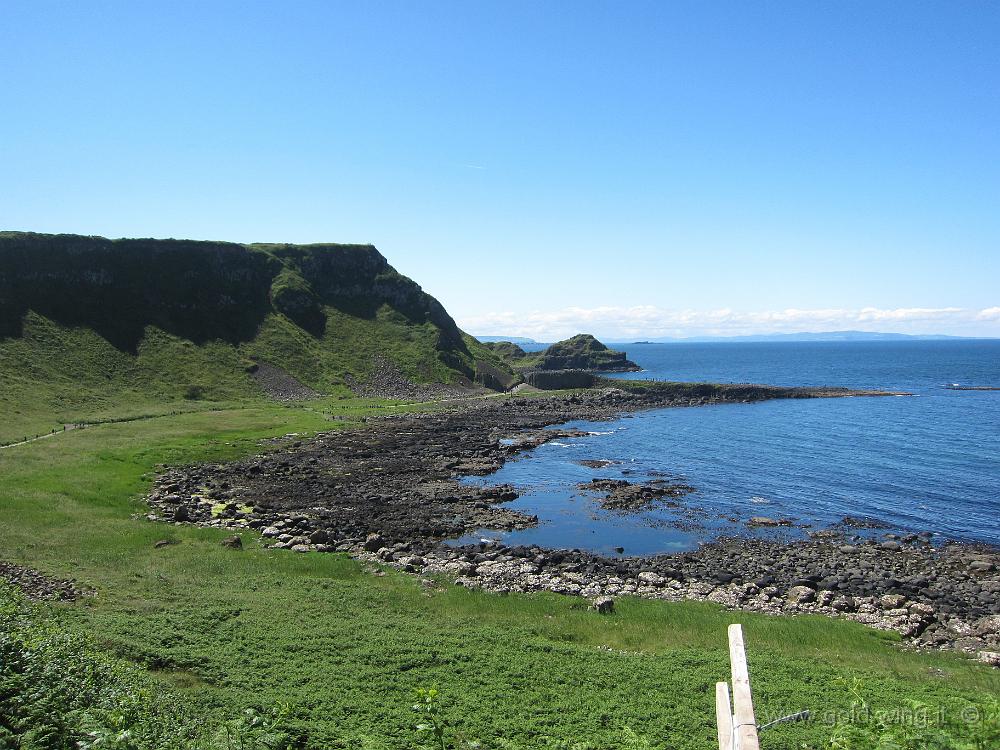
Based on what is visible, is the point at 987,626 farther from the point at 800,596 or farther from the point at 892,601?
the point at 800,596

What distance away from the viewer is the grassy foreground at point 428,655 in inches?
741

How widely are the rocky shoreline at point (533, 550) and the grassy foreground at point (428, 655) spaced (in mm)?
2633

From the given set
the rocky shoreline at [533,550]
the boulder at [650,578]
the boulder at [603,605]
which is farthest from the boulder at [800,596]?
the boulder at [603,605]

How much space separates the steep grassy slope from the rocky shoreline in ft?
114

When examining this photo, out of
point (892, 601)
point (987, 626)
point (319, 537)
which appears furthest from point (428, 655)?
point (987, 626)

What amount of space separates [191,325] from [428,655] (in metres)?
132

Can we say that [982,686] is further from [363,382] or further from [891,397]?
[891,397]

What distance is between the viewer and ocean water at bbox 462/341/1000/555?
48688mm

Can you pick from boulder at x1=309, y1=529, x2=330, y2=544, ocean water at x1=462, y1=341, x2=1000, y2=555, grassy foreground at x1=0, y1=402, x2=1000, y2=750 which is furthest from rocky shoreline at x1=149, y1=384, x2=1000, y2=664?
ocean water at x1=462, y1=341, x2=1000, y2=555

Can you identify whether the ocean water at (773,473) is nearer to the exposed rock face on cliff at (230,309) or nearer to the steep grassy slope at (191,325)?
the steep grassy slope at (191,325)

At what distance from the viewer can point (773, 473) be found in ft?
223

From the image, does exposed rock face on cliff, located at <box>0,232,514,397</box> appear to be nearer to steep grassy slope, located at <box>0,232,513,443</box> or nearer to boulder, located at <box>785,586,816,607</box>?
steep grassy slope, located at <box>0,232,513,443</box>

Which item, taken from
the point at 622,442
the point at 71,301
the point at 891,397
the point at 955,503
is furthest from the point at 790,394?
the point at 71,301

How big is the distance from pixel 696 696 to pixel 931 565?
2747 cm
